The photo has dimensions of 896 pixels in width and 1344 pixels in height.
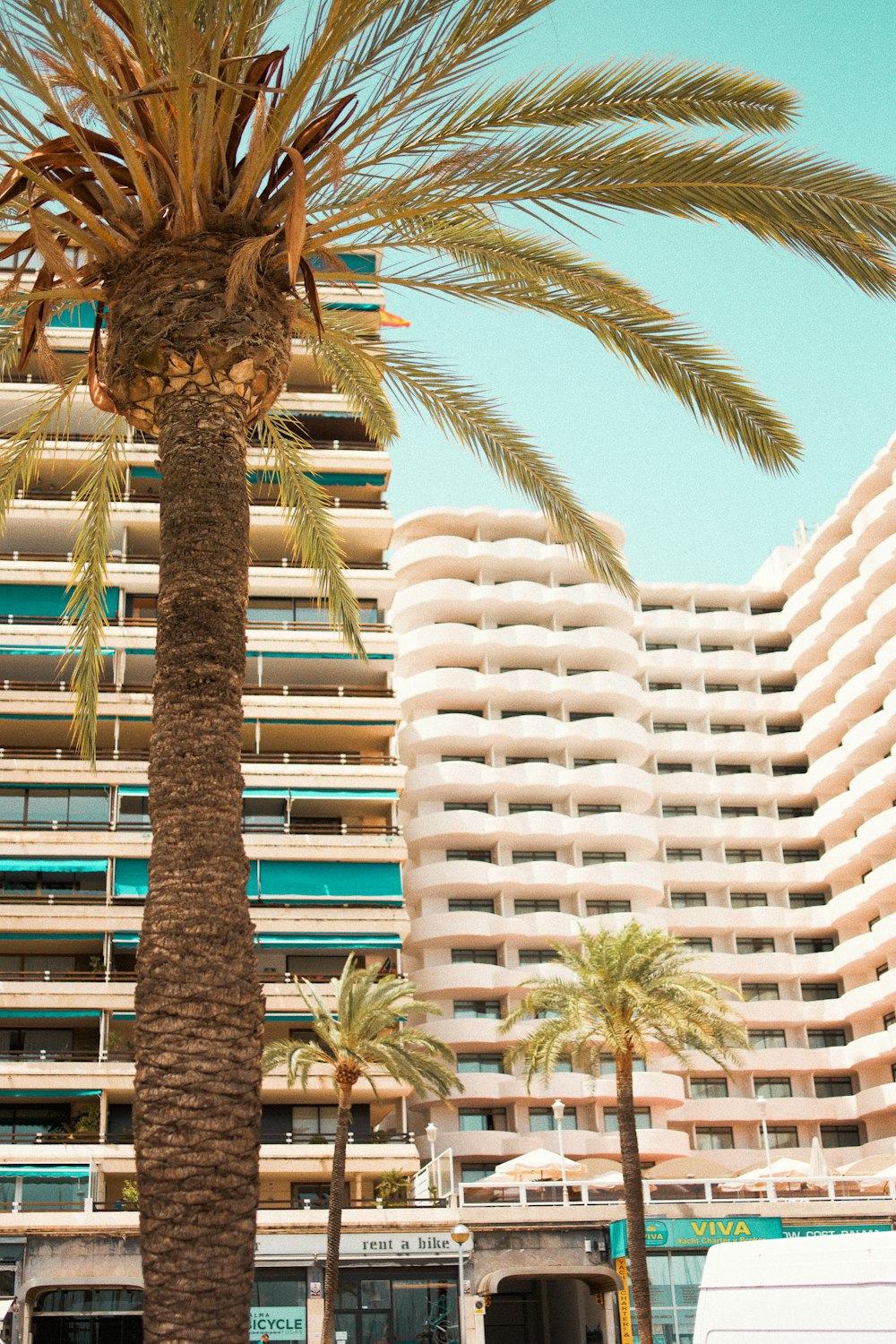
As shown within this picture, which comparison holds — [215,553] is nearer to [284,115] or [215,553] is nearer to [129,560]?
[284,115]

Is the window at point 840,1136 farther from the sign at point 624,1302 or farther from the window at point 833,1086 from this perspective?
the sign at point 624,1302

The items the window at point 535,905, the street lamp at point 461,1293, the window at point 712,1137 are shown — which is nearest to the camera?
the street lamp at point 461,1293

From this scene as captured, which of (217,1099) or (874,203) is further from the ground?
(874,203)

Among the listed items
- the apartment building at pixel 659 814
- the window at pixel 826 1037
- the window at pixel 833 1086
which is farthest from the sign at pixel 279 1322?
the window at pixel 826 1037

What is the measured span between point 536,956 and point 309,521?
40.3 metres

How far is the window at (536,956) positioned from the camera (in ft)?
181

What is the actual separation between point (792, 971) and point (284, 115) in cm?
5368

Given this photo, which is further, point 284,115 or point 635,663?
point 635,663

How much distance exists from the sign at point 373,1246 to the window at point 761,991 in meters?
27.4

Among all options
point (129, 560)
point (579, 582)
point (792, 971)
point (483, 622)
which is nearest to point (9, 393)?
point (129, 560)

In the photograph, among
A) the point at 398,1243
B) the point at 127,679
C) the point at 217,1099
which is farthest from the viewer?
the point at 127,679

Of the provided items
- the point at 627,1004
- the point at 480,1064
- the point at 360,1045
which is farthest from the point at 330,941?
the point at 627,1004

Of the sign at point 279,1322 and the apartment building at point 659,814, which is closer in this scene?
the sign at point 279,1322

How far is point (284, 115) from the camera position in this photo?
1009 cm
